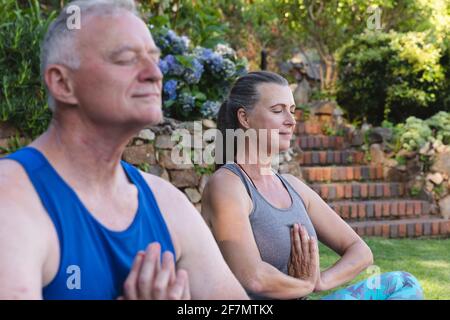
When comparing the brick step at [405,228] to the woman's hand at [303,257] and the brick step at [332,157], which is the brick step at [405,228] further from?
the woman's hand at [303,257]

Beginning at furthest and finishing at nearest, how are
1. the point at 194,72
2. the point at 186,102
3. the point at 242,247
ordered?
the point at 194,72
the point at 186,102
the point at 242,247

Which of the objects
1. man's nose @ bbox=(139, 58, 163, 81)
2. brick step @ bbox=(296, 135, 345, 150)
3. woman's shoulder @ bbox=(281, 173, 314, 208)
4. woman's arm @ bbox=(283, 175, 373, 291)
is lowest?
brick step @ bbox=(296, 135, 345, 150)

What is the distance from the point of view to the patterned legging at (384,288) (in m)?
2.29

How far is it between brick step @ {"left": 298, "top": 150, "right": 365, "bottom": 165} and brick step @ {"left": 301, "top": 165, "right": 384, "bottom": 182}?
310 millimetres

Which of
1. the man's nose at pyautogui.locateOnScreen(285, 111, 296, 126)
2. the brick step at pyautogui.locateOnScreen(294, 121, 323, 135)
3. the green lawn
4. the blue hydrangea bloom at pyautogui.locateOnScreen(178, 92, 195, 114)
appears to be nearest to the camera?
the man's nose at pyautogui.locateOnScreen(285, 111, 296, 126)

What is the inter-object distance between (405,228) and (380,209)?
393mm

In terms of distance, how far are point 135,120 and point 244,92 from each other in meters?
1.36

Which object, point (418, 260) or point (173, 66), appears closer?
point (418, 260)

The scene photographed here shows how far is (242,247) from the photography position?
7.45ft

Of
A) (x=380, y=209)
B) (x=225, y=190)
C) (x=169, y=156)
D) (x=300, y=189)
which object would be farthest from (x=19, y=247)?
(x=380, y=209)

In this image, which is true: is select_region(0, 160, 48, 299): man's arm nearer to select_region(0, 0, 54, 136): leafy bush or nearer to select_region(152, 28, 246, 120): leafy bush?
select_region(0, 0, 54, 136): leafy bush

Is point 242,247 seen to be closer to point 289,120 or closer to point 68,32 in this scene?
point 289,120

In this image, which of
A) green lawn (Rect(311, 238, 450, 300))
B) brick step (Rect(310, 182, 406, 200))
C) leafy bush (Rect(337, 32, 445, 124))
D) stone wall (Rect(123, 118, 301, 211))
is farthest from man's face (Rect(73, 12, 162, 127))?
leafy bush (Rect(337, 32, 445, 124))

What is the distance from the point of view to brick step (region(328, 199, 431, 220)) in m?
7.45
